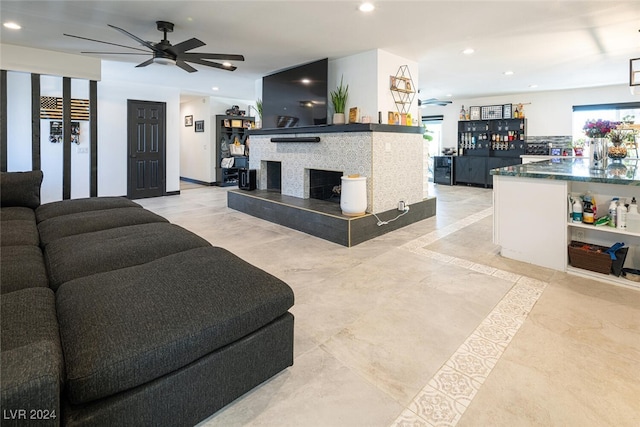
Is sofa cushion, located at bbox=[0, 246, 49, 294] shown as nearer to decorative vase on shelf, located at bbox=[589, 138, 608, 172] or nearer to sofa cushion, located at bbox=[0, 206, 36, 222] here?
sofa cushion, located at bbox=[0, 206, 36, 222]

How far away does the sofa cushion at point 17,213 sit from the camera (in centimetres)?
285

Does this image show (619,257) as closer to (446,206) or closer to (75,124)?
(446,206)

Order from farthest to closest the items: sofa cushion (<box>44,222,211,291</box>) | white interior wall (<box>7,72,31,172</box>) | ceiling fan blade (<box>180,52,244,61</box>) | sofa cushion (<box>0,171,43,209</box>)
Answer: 1. white interior wall (<box>7,72,31,172</box>)
2. ceiling fan blade (<box>180,52,244,61</box>)
3. sofa cushion (<box>0,171,43,209</box>)
4. sofa cushion (<box>44,222,211,291</box>)

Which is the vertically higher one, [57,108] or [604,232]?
[57,108]

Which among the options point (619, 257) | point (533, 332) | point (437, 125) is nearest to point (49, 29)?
point (533, 332)

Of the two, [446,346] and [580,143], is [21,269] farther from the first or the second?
[580,143]

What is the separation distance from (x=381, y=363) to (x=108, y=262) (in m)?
1.66

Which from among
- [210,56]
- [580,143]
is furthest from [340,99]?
[580,143]

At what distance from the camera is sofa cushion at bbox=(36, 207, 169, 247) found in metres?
2.53

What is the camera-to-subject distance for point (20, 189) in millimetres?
3293

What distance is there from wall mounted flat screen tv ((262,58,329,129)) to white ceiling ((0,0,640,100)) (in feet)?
0.59

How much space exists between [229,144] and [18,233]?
780 cm

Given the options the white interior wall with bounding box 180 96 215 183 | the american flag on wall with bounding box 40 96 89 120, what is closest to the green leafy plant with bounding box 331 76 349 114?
the american flag on wall with bounding box 40 96 89 120

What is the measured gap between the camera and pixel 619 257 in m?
2.97
